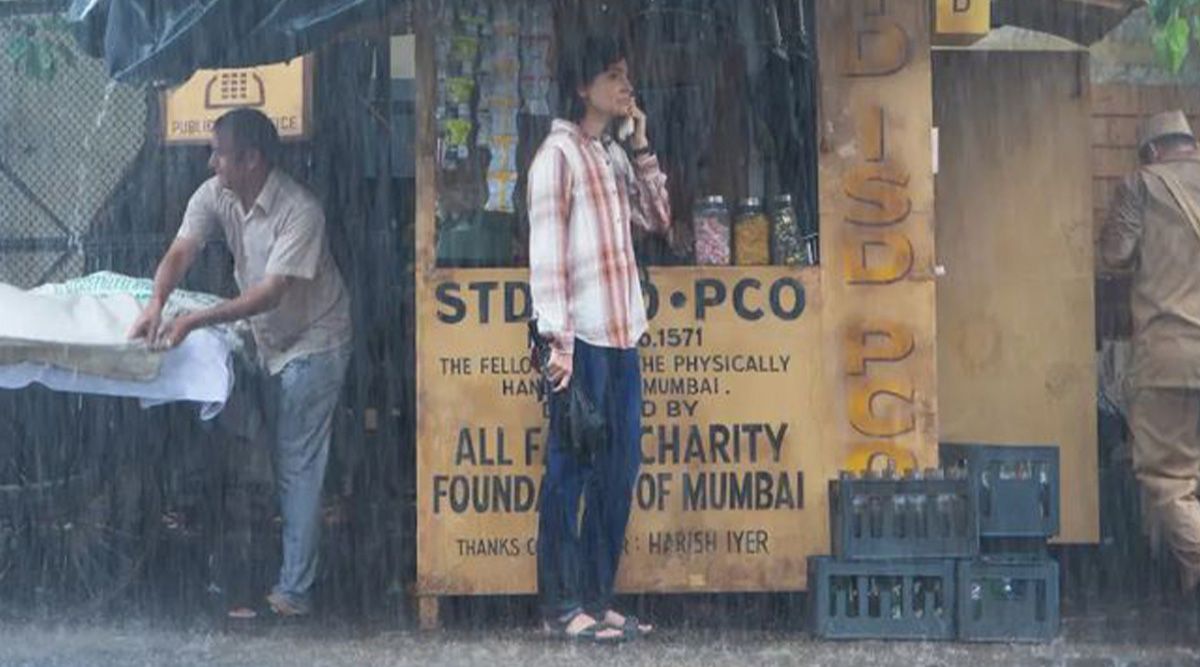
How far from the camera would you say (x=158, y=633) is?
766cm

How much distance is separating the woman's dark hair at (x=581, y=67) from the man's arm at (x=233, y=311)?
1.32 m

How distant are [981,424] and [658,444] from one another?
1851 mm

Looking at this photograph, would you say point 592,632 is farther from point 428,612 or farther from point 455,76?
point 455,76

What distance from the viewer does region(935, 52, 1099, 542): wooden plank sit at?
8570mm

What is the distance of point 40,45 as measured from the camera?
8.75 meters

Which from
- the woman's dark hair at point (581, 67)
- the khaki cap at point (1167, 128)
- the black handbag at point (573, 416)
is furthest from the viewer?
the khaki cap at point (1167, 128)

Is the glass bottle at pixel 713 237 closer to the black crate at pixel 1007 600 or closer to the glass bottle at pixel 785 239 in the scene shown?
the glass bottle at pixel 785 239

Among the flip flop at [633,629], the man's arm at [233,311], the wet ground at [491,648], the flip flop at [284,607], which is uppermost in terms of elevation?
the man's arm at [233,311]

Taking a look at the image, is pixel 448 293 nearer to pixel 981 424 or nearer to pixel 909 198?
pixel 909 198

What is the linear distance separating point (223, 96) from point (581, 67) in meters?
3.12

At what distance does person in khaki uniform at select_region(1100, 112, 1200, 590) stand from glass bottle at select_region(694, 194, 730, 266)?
1902 mm

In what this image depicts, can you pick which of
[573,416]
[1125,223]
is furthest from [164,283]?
[1125,223]

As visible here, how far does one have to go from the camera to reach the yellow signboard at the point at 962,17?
7.69m

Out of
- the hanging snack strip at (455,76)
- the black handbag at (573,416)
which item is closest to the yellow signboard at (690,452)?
the black handbag at (573,416)
